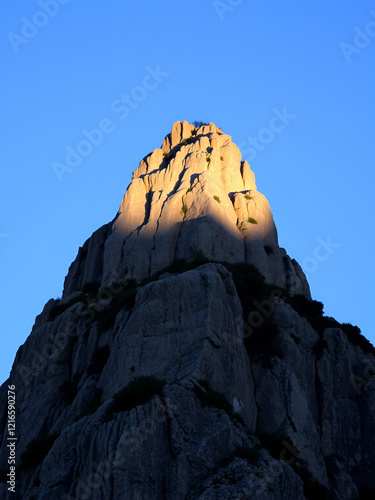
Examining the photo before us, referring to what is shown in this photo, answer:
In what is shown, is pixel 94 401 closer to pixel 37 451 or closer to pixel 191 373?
pixel 37 451

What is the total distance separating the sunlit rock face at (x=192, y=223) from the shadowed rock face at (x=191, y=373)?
200 millimetres

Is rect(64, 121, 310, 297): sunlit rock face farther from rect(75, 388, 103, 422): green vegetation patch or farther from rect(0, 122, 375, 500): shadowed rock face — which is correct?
rect(75, 388, 103, 422): green vegetation patch

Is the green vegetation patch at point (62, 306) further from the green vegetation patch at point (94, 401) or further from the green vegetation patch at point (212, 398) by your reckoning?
the green vegetation patch at point (212, 398)

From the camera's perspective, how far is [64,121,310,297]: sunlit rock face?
2420 inches

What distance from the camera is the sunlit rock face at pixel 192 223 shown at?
61.5 meters

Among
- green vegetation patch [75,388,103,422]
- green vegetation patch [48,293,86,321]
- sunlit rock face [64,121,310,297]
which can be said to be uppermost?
sunlit rock face [64,121,310,297]

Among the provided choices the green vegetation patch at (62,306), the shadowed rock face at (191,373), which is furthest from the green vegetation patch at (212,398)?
the green vegetation patch at (62,306)

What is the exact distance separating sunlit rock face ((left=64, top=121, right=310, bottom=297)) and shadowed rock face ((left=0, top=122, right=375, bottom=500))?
200 mm

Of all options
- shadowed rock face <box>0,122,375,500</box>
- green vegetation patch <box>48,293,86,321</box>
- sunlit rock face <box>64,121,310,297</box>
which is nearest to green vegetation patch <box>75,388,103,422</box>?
shadowed rock face <box>0,122,375,500</box>

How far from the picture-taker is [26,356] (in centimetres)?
6053

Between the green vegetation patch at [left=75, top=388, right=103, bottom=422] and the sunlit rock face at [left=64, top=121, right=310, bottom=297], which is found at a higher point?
the sunlit rock face at [left=64, top=121, right=310, bottom=297]

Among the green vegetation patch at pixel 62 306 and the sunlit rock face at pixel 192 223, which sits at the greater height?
the sunlit rock face at pixel 192 223

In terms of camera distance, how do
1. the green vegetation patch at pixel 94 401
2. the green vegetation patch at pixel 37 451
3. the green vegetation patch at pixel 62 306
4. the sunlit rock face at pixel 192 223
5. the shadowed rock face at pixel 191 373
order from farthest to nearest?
the green vegetation patch at pixel 62 306, the sunlit rock face at pixel 192 223, the green vegetation patch at pixel 94 401, the green vegetation patch at pixel 37 451, the shadowed rock face at pixel 191 373

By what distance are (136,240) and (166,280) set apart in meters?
19.7
